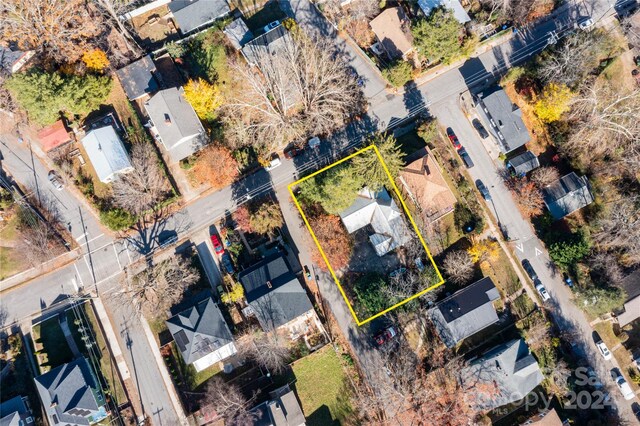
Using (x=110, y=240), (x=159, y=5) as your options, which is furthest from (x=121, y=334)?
(x=159, y=5)

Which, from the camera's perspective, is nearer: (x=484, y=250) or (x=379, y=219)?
(x=379, y=219)

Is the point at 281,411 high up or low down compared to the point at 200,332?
down

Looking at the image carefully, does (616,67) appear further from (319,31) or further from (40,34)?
(40,34)

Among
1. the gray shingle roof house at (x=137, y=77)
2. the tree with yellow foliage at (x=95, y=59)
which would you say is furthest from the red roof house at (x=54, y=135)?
the gray shingle roof house at (x=137, y=77)

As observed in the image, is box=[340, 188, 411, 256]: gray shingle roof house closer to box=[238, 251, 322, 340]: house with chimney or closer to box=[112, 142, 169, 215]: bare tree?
box=[238, 251, 322, 340]: house with chimney

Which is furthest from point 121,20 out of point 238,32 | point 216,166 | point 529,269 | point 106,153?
point 529,269

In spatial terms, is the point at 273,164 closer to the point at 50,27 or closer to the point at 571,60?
the point at 50,27

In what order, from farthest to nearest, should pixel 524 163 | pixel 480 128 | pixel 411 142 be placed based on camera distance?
pixel 480 128
pixel 411 142
pixel 524 163
